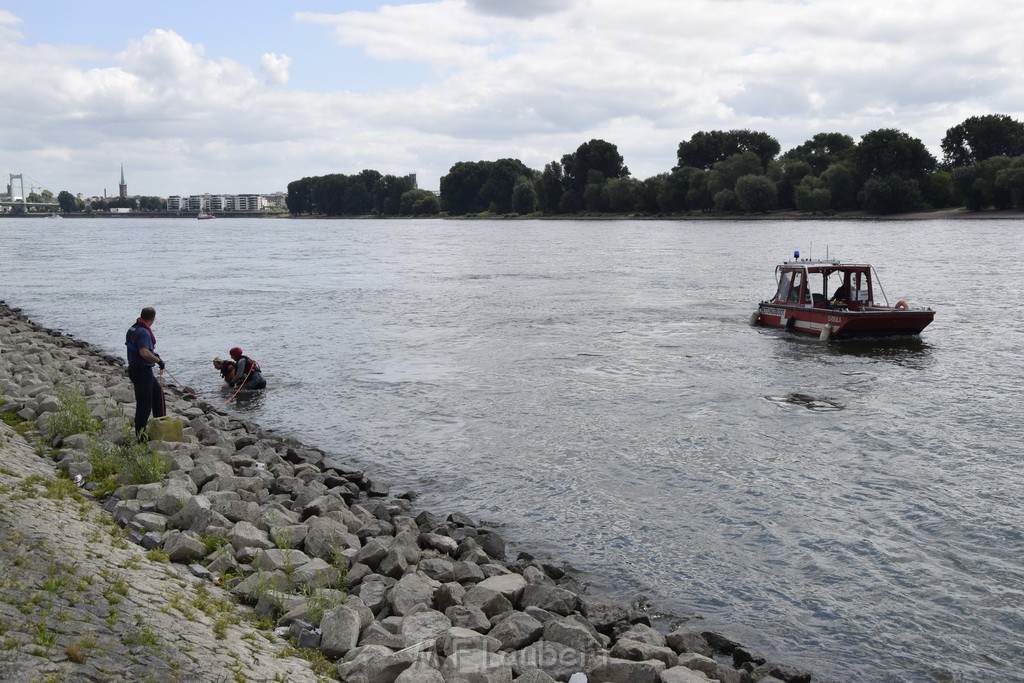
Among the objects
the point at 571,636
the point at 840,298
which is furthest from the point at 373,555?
the point at 840,298

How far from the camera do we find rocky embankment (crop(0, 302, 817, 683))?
7.80m

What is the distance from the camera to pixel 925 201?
14275 centimetres

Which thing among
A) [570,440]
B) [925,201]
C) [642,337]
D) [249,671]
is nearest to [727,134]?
[925,201]

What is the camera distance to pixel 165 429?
52.6 feet

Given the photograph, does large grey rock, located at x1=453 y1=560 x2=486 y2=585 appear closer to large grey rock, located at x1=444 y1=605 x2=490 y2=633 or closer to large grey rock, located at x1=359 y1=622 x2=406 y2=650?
large grey rock, located at x1=444 y1=605 x2=490 y2=633

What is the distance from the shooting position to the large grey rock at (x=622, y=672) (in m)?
8.76

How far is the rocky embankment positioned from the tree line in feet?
441

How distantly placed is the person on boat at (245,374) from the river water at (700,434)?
0.70m

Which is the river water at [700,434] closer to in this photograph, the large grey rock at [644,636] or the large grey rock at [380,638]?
the large grey rock at [644,636]

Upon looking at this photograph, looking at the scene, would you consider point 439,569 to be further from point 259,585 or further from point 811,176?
point 811,176

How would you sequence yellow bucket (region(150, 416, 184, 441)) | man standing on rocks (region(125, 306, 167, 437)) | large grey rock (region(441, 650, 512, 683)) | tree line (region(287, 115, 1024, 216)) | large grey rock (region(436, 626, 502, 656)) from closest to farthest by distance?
large grey rock (region(441, 650, 512, 683)) → large grey rock (region(436, 626, 502, 656)) → man standing on rocks (region(125, 306, 167, 437)) → yellow bucket (region(150, 416, 184, 441)) → tree line (region(287, 115, 1024, 216))

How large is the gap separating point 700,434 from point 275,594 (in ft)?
42.7

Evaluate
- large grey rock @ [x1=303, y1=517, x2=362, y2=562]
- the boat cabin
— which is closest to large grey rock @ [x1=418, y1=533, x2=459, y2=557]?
large grey rock @ [x1=303, y1=517, x2=362, y2=562]

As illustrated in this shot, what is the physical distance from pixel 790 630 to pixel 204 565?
23.3 ft
